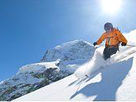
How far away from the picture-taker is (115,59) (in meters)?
11.9

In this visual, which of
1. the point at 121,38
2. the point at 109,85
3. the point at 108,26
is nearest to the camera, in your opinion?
the point at 109,85

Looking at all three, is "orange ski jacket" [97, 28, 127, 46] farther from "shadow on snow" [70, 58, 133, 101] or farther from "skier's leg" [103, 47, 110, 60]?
"shadow on snow" [70, 58, 133, 101]

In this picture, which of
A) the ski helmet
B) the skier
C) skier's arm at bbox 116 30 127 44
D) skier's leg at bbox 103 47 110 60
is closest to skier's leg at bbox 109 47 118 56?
the skier

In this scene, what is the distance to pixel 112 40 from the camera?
476 inches

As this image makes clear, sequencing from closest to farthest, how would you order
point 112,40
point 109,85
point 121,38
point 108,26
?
point 109,85 → point 121,38 → point 108,26 → point 112,40

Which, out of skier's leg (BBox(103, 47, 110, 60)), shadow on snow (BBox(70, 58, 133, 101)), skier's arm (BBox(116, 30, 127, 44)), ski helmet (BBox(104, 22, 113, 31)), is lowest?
shadow on snow (BBox(70, 58, 133, 101))

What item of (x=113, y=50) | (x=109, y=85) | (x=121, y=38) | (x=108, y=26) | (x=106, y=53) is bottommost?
(x=109, y=85)

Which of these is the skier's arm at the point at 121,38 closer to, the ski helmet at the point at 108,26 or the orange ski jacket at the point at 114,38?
the orange ski jacket at the point at 114,38

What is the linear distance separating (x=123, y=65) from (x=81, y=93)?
7.47ft

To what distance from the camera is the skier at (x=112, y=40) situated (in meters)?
11.9

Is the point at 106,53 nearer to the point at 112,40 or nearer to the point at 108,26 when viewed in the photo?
the point at 112,40

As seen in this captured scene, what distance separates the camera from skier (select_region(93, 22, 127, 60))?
1188 centimetres

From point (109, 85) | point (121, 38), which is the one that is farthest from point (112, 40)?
point (109, 85)

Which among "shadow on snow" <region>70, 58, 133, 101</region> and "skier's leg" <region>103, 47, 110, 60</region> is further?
"skier's leg" <region>103, 47, 110, 60</region>
